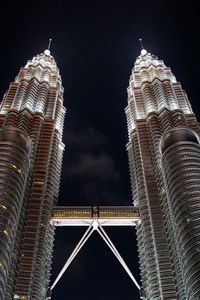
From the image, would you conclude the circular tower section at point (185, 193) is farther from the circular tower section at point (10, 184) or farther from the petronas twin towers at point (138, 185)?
the circular tower section at point (10, 184)

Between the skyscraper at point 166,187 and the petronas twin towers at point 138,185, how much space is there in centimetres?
20

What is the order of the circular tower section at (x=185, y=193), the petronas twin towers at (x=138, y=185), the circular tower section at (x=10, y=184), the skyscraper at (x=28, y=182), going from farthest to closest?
the skyscraper at (x=28, y=182), the petronas twin towers at (x=138, y=185), the circular tower section at (x=10, y=184), the circular tower section at (x=185, y=193)

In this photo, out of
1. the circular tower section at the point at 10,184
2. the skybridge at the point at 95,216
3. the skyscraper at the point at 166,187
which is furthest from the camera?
the skybridge at the point at 95,216

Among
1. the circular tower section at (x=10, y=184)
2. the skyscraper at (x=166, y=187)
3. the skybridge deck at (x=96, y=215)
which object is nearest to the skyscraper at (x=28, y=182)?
the circular tower section at (x=10, y=184)

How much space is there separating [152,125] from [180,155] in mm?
22104

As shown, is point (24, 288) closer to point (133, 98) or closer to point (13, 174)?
point (13, 174)

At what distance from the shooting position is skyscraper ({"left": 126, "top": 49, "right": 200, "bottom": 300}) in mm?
71000

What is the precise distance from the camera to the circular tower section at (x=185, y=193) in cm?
6600

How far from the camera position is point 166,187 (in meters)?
83.5

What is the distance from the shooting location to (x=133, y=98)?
122000mm

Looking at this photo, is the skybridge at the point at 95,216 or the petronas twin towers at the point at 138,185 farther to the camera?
the skybridge at the point at 95,216

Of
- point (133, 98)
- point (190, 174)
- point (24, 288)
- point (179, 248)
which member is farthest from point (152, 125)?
point (24, 288)

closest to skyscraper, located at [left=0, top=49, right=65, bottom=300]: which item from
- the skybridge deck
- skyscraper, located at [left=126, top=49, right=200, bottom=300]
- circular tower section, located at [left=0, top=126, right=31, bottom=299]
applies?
circular tower section, located at [left=0, top=126, right=31, bottom=299]

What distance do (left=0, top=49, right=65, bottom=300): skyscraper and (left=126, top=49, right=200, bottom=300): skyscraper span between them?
2234 centimetres
